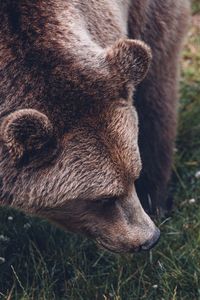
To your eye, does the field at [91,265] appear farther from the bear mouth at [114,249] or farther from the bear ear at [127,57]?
the bear ear at [127,57]

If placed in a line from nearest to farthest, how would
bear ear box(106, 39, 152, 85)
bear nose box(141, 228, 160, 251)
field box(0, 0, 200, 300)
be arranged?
bear ear box(106, 39, 152, 85) → bear nose box(141, 228, 160, 251) → field box(0, 0, 200, 300)

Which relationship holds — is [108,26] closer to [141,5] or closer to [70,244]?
[141,5]

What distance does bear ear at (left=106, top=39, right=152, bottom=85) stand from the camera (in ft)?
14.7

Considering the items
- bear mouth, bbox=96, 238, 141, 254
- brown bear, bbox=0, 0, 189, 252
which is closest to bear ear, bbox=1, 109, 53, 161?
brown bear, bbox=0, 0, 189, 252

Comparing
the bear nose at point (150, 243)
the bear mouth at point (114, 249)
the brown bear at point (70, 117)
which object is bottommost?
the bear mouth at point (114, 249)

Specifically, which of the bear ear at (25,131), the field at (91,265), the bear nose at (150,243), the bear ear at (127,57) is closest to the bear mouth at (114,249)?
the bear nose at (150,243)

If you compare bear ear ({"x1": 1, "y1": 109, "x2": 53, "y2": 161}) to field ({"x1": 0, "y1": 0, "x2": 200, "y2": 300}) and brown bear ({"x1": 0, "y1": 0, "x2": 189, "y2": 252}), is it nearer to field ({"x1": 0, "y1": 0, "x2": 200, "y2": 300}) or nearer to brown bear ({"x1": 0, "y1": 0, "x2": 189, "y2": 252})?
brown bear ({"x1": 0, "y1": 0, "x2": 189, "y2": 252})

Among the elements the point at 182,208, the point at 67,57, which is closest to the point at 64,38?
the point at 67,57

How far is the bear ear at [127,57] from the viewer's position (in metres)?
4.47

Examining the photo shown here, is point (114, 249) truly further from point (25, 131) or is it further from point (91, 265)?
point (25, 131)

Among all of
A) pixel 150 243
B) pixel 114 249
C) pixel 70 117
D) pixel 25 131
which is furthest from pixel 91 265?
pixel 25 131

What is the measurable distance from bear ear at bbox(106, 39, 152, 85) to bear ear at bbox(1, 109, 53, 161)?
564 millimetres

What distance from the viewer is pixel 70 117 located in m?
4.38

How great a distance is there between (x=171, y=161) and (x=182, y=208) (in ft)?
1.54
